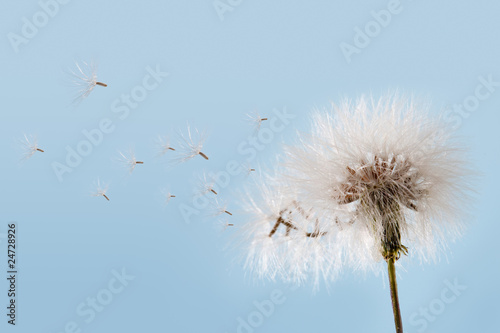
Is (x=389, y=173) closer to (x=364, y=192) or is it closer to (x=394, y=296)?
(x=364, y=192)

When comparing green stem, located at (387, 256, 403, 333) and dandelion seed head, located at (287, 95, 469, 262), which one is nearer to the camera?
green stem, located at (387, 256, 403, 333)

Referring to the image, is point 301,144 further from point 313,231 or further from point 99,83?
point 99,83

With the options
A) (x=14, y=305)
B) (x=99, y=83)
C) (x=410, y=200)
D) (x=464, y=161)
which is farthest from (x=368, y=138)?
(x=14, y=305)

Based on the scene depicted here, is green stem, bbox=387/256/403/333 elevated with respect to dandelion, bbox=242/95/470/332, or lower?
lower

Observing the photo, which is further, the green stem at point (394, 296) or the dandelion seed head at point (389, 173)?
the dandelion seed head at point (389, 173)

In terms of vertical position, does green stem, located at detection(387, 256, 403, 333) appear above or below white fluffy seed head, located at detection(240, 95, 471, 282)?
below

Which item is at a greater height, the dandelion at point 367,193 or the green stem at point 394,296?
the dandelion at point 367,193
